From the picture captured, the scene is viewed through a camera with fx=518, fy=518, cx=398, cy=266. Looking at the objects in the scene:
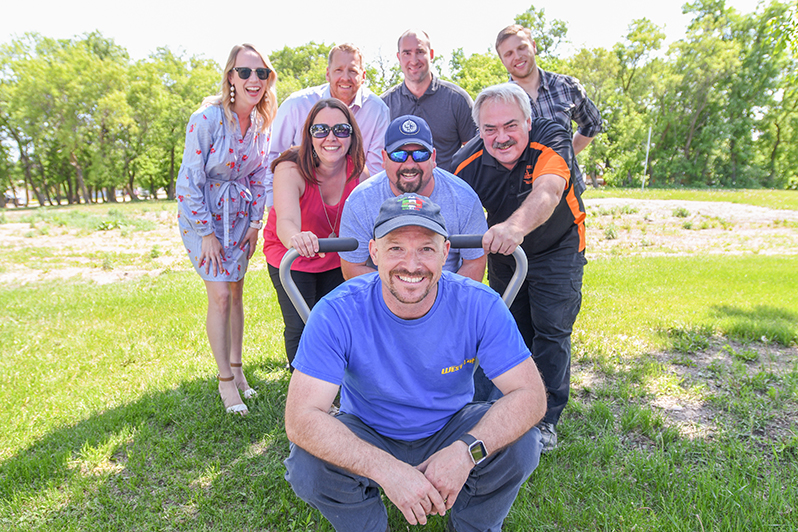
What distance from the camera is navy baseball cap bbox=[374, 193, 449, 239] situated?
2.15 metres

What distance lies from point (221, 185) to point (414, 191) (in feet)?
5.58

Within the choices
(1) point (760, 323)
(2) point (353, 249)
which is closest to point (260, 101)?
(2) point (353, 249)

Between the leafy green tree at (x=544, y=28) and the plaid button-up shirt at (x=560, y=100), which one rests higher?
the leafy green tree at (x=544, y=28)

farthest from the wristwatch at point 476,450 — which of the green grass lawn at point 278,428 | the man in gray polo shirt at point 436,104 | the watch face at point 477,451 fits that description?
the man in gray polo shirt at point 436,104

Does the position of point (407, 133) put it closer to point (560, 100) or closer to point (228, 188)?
point (228, 188)

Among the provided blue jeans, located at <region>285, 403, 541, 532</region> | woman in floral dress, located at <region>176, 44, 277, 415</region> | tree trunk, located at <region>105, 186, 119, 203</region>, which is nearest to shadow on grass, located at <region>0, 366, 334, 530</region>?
woman in floral dress, located at <region>176, 44, 277, 415</region>

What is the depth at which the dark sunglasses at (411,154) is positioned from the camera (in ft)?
9.41

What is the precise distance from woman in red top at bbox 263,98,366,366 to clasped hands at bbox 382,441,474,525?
64.0 inches

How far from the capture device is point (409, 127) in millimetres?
2824

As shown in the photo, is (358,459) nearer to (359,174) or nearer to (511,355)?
(511,355)

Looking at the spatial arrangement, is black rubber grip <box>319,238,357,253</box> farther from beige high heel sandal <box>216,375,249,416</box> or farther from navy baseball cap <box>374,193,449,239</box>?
beige high heel sandal <box>216,375,249,416</box>

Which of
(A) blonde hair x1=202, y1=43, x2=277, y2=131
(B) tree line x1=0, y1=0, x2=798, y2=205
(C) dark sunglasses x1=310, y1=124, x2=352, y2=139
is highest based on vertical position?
(B) tree line x1=0, y1=0, x2=798, y2=205

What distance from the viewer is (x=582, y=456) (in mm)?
3283

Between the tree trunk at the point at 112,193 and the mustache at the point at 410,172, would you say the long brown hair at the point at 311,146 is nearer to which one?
the mustache at the point at 410,172
